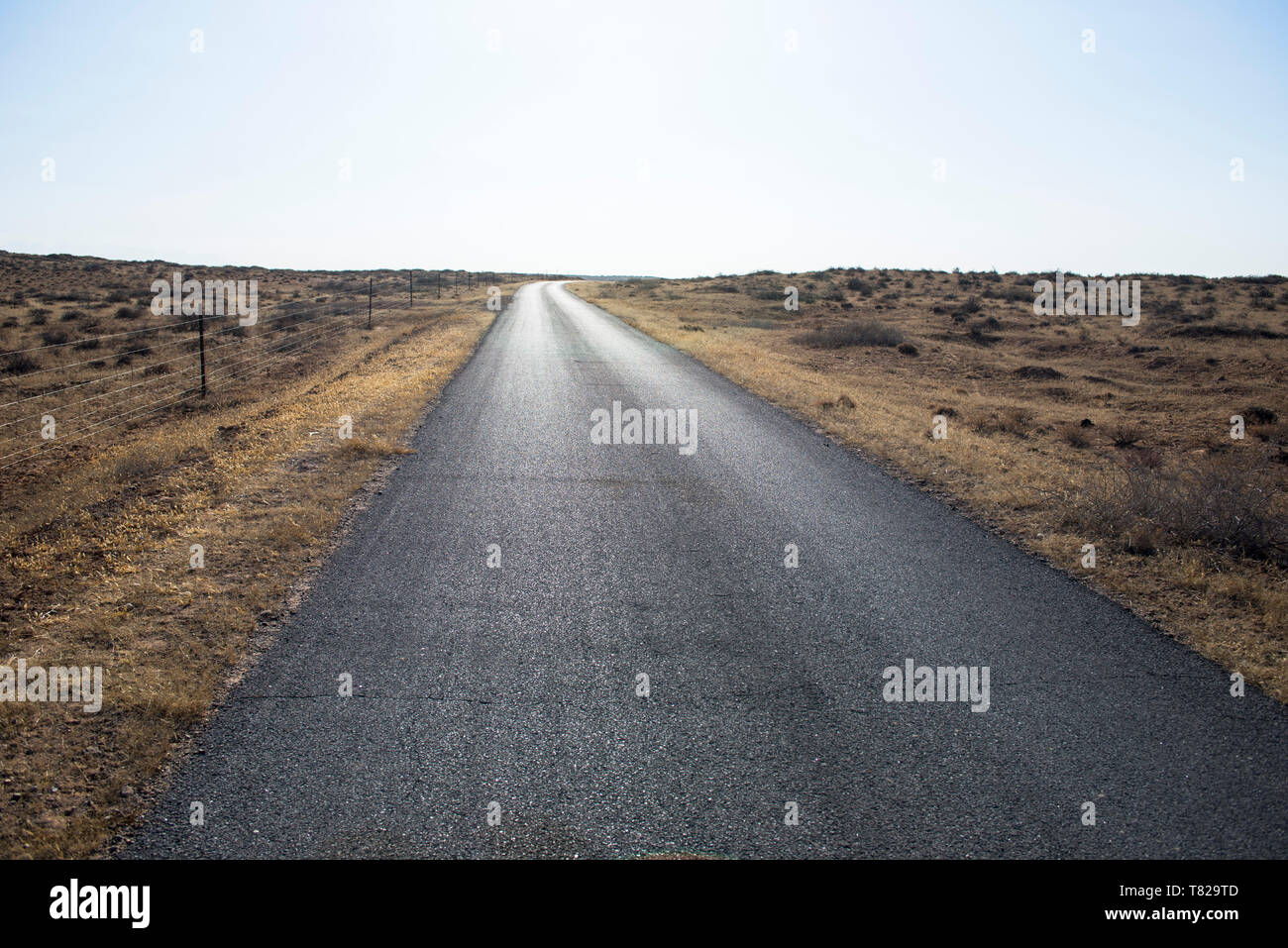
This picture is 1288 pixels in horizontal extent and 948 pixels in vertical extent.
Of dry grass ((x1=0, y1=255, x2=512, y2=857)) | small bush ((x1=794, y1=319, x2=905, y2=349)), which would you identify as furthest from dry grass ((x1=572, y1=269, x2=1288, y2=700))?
dry grass ((x1=0, y1=255, x2=512, y2=857))

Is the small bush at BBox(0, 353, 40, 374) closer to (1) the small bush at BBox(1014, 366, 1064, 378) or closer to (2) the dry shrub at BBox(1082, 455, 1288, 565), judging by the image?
(2) the dry shrub at BBox(1082, 455, 1288, 565)

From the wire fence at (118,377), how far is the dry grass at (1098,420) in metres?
12.5

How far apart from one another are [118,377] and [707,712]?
18.9m

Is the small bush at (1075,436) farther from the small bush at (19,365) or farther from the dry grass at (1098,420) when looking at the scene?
the small bush at (19,365)

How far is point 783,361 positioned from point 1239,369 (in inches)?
519

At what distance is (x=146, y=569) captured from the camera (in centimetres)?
565

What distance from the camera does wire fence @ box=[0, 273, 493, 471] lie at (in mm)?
13617

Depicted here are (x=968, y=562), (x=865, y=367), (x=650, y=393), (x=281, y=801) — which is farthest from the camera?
(x=865, y=367)

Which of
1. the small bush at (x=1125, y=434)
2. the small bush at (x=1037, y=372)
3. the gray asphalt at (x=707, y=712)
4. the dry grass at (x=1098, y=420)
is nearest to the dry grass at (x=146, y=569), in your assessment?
the gray asphalt at (x=707, y=712)

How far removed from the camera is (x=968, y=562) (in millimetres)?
6441

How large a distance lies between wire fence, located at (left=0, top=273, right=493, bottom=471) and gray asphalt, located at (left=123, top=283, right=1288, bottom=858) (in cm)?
884
